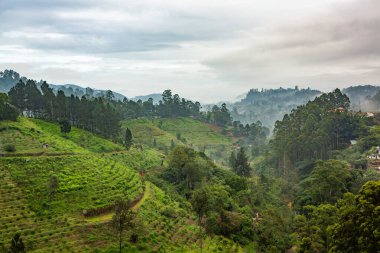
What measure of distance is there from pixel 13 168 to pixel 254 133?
13422 cm

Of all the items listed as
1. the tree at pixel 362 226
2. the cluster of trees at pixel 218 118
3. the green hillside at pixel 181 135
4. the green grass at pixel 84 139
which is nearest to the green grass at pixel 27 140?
the green grass at pixel 84 139

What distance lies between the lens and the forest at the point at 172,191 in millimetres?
39125

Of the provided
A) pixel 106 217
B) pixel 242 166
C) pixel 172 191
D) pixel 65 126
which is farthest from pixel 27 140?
pixel 242 166

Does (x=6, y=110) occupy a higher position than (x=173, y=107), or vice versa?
(x=173, y=107)

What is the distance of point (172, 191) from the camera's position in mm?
65625

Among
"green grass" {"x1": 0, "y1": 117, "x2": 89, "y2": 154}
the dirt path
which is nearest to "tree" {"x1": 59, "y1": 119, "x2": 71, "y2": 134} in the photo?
"green grass" {"x1": 0, "y1": 117, "x2": 89, "y2": 154}

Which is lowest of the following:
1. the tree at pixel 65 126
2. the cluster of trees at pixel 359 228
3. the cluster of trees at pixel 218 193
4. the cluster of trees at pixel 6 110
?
the cluster of trees at pixel 218 193

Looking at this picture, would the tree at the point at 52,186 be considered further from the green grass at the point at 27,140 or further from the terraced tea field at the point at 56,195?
the green grass at the point at 27,140

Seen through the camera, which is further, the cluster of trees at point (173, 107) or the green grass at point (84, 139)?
the cluster of trees at point (173, 107)

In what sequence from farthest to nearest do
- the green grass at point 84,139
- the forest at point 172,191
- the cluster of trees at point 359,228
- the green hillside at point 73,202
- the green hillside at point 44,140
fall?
the green grass at point 84,139
the green hillside at point 44,140
the green hillside at point 73,202
the forest at point 172,191
the cluster of trees at point 359,228

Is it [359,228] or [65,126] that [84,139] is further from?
[359,228]

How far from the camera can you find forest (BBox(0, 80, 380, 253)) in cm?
3912

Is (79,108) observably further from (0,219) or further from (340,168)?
(340,168)

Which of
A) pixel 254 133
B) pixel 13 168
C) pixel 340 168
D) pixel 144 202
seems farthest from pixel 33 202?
pixel 254 133
